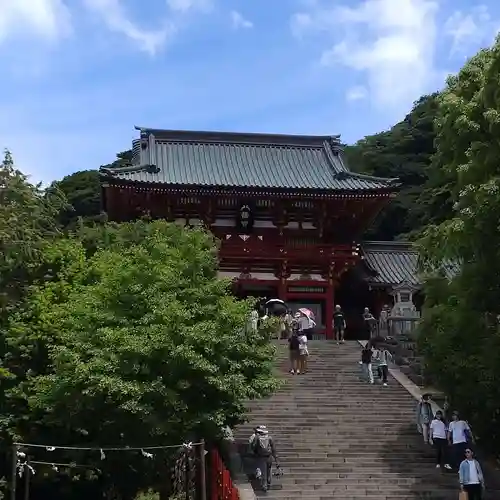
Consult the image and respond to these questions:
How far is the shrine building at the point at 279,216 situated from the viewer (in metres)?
27.6

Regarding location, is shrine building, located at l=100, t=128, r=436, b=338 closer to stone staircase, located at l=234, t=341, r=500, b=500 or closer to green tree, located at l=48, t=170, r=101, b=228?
stone staircase, located at l=234, t=341, r=500, b=500

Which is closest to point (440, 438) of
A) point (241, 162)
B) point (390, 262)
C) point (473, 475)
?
point (473, 475)

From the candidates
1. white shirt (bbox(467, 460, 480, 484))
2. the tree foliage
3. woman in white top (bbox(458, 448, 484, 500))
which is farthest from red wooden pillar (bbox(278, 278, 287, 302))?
white shirt (bbox(467, 460, 480, 484))

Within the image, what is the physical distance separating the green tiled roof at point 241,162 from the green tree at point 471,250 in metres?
11.4

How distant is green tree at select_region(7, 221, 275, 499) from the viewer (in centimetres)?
1338

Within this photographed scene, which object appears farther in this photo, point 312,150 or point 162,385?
point 312,150

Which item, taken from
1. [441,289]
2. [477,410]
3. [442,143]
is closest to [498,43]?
[442,143]

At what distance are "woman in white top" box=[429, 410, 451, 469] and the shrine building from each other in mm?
12208

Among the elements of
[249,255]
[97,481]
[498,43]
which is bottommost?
[97,481]

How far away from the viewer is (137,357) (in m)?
13.5

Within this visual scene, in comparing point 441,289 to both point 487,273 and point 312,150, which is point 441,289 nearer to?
point 487,273

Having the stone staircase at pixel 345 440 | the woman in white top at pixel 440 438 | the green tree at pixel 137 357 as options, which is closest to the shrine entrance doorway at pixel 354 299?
the stone staircase at pixel 345 440

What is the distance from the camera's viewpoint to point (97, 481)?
15844mm

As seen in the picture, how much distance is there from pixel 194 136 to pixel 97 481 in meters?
20.3
